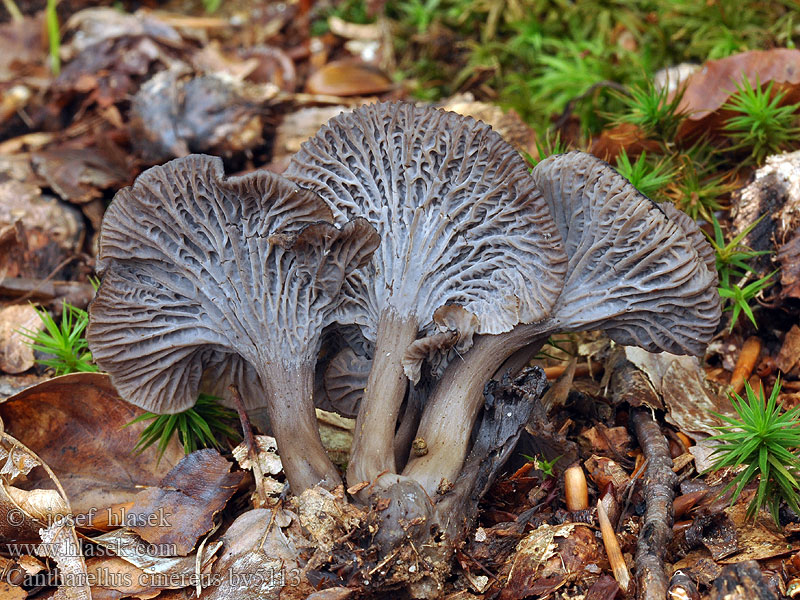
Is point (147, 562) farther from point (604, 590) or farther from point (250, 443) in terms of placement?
point (604, 590)

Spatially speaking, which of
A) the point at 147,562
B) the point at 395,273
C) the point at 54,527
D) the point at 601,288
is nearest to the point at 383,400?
the point at 395,273

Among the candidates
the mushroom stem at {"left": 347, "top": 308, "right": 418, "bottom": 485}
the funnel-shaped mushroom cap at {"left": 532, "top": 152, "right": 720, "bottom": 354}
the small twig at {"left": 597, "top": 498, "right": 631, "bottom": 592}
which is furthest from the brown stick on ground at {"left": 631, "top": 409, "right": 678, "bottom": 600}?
the mushroom stem at {"left": 347, "top": 308, "right": 418, "bottom": 485}

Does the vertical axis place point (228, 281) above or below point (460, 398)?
above

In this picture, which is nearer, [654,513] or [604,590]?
[604,590]

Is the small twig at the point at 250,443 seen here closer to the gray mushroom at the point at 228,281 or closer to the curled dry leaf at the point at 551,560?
the gray mushroom at the point at 228,281

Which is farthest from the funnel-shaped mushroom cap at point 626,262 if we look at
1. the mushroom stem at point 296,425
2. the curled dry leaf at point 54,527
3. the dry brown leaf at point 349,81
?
the dry brown leaf at point 349,81

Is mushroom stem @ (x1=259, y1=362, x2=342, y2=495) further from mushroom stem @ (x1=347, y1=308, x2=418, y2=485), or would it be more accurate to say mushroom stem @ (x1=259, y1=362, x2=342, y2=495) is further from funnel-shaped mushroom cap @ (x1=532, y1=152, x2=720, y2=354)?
funnel-shaped mushroom cap @ (x1=532, y1=152, x2=720, y2=354)
